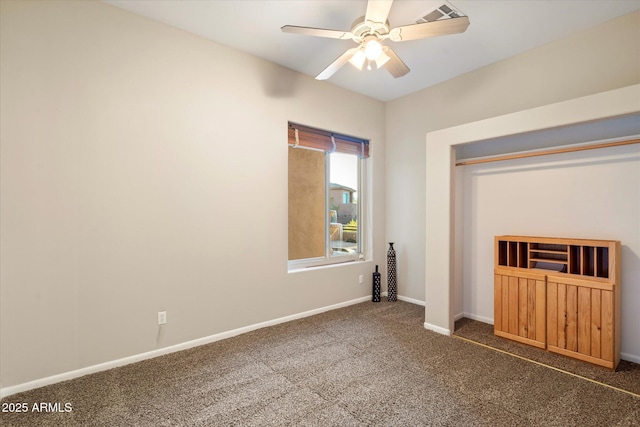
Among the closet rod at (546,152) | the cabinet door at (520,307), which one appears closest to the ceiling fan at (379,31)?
the closet rod at (546,152)

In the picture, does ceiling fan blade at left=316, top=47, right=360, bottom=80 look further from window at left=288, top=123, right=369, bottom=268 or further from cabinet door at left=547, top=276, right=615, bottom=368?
cabinet door at left=547, top=276, right=615, bottom=368

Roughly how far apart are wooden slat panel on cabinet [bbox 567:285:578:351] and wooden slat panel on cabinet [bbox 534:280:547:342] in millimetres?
167

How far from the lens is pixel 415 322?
3.31 meters

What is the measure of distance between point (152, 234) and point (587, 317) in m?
3.64

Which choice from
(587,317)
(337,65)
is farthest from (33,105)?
(587,317)

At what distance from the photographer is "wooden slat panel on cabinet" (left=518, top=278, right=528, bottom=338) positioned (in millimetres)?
2734

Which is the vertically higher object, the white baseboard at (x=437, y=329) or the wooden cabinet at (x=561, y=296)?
the wooden cabinet at (x=561, y=296)

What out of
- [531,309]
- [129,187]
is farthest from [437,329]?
[129,187]

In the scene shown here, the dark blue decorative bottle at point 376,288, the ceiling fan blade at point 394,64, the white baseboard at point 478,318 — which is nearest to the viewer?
the ceiling fan blade at point 394,64

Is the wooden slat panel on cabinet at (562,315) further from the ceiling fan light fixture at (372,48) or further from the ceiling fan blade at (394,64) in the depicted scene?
the ceiling fan light fixture at (372,48)

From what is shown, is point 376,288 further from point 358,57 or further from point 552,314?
point 358,57

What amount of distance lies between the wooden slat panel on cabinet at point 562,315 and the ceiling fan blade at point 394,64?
7.45ft

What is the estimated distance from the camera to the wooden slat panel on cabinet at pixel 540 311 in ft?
8.59

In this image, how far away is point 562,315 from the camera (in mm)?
2518
